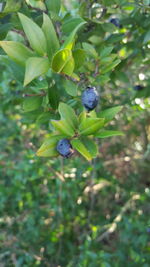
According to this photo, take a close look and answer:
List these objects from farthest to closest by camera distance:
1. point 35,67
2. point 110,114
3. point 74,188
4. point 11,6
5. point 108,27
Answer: point 74,188 < point 108,27 < point 11,6 < point 110,114 < point 35,67

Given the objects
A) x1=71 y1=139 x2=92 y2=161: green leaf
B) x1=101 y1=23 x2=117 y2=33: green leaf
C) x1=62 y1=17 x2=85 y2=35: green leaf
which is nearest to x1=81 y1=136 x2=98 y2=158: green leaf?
x1=71 y1=139 x2=92 y2=161: green leaf

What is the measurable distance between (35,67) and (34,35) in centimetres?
8

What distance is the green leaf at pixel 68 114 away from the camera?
811mm

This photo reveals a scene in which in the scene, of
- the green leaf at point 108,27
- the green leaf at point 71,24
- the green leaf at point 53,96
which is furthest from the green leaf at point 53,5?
the green leaf at point 108,27

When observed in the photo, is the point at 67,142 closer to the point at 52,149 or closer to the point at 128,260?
the point at 52,149

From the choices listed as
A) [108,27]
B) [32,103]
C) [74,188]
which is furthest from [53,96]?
[74,188]

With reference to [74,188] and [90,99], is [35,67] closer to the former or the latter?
[90,99]

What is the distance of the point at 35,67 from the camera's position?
0.73m

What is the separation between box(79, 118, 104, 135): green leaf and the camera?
79 cm

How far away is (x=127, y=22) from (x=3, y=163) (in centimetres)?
115

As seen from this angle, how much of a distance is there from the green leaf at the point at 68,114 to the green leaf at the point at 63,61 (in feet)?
0.25

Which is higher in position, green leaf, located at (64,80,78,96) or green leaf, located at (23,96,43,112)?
green leaf, located at (64,80,78,96)

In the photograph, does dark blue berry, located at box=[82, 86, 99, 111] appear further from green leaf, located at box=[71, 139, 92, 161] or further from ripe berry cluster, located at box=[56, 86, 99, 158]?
green leaf, located at box=[71, 139, 92, 161]

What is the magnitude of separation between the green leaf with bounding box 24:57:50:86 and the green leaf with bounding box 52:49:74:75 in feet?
0.07
